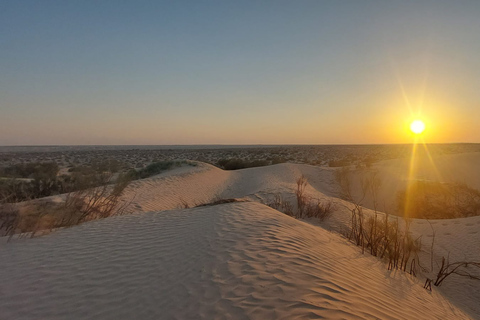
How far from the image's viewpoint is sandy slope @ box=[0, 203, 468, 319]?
3.07 meters

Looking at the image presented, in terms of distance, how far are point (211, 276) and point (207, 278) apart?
6 centimetres

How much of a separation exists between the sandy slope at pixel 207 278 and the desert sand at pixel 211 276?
0.02 metres

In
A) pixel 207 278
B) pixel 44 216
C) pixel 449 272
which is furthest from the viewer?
pixel 44 216

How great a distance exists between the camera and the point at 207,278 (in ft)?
11.9

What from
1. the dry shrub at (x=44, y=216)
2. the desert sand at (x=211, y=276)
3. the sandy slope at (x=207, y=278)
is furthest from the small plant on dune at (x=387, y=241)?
the dry shrub at (x=44, y=216)

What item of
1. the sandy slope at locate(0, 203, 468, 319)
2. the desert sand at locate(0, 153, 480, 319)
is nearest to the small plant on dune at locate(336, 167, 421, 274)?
the desert sand at locate(0, 153, 480, 319)

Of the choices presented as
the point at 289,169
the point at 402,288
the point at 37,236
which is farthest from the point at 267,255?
the point at 289,169

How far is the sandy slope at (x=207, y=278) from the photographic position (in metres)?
3.07

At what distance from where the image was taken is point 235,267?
152 inches

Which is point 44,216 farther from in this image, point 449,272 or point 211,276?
point 449,272

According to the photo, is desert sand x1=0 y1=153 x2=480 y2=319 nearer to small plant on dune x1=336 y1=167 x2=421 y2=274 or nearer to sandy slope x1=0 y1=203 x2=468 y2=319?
sandy slope x1=0 y1=203 x2=468 y2=319

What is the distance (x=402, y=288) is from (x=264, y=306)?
107 inches

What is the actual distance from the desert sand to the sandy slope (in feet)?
0.05

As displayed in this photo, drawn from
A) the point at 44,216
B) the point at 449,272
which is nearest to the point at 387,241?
the point at 449,272
